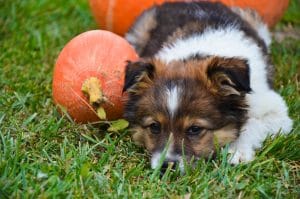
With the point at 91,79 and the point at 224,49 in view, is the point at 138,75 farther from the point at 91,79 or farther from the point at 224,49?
the point at 224,49

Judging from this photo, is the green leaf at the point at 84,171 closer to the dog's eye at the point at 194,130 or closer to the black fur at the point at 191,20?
the dog's eye at the point at 194,130

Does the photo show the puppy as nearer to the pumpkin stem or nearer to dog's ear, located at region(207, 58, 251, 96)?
dog's ear, located at region(207, 58, 251, 96)

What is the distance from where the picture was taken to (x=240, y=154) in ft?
17.9

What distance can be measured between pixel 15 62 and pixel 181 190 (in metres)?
3.49

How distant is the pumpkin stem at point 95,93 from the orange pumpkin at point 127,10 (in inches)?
81.5

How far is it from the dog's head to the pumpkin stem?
324 mm

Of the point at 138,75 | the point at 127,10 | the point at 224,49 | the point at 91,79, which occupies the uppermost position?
the point at 224,49

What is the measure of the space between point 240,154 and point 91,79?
1.53 m

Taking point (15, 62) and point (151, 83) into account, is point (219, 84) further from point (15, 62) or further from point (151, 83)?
point (15, 62)

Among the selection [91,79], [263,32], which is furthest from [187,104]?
[263,32]

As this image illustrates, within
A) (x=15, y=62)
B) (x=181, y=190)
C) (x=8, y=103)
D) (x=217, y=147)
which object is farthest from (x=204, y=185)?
(x=15, y=62)

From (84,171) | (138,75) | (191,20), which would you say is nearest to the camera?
(84,171)

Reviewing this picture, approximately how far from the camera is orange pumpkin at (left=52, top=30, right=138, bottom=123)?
5.87 meters

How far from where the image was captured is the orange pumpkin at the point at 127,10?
7668 millimetres
